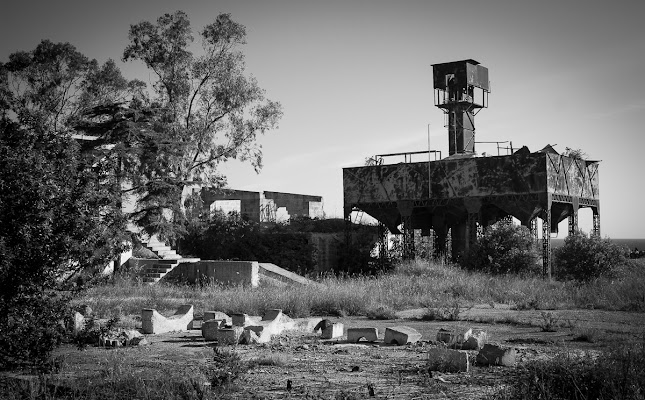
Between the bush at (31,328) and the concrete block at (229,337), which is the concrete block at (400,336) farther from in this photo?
the bush at (31,328)

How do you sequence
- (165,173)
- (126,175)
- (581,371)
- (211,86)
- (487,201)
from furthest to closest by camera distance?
(211,86)
(487,201)
(165,173)
(126,175)
(581,371)

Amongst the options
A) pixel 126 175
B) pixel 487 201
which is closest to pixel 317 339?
pixel 126 175

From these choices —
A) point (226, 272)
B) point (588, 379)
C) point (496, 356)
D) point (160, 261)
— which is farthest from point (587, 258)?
point (588, 379)

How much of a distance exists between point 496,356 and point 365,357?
2.26m

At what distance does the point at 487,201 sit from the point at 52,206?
84.8 ft

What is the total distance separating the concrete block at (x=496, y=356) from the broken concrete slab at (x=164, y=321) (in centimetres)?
770

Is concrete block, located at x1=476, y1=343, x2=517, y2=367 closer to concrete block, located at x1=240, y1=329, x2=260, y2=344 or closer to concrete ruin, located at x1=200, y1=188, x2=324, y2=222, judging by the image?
concrete block, located at x1=240, y1=329, x2=260, y2=344

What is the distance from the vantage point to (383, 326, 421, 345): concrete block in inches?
538

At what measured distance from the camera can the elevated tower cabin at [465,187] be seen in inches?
1281

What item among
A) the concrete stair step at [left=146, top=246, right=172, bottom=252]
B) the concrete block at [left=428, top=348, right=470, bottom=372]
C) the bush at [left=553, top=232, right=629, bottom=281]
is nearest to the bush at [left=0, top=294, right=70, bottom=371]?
the concrete block at [left=428, top=348, right=470, bottom=372]

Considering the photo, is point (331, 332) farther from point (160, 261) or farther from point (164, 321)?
point (160, 261)

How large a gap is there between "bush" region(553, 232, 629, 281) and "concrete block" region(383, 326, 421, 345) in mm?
16495

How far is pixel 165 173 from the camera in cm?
3155

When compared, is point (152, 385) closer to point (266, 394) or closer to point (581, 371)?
point (266, 394)
